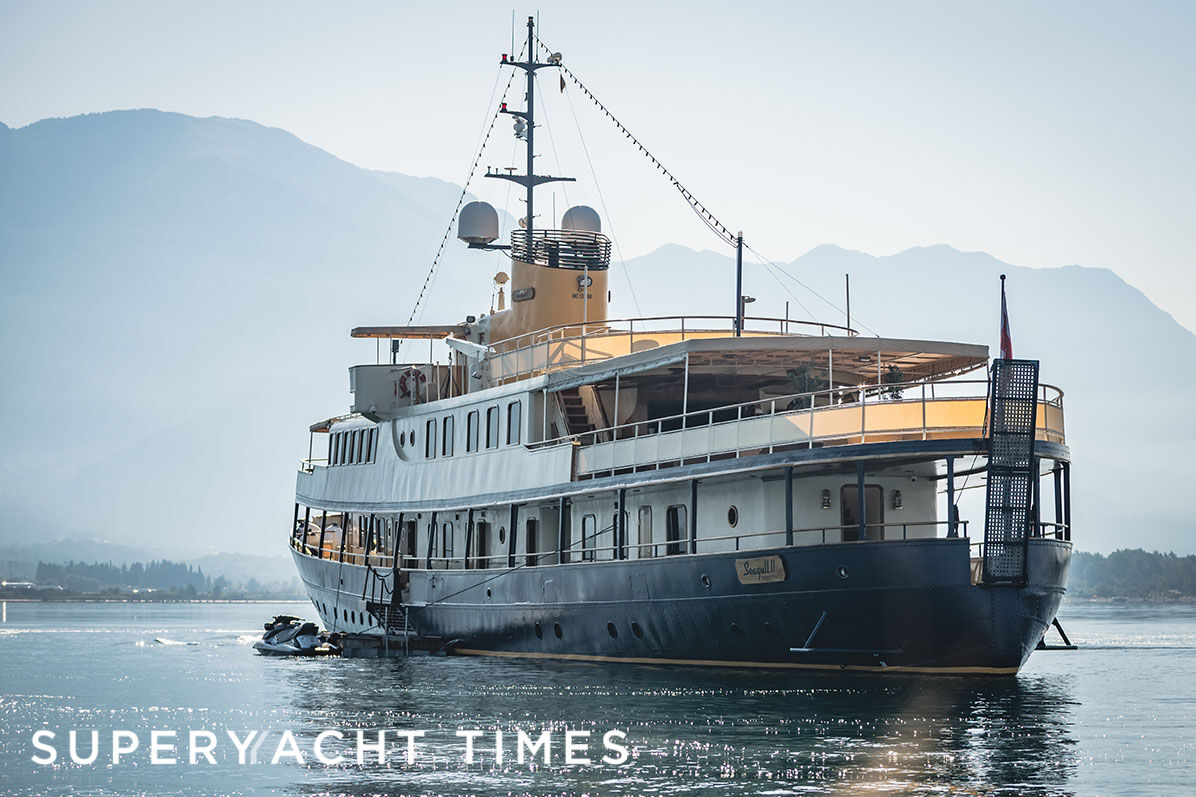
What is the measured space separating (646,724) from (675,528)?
8.11 meters

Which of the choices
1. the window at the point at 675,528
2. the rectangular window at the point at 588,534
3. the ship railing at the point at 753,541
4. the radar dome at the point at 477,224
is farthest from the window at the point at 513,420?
the radar dome at the point at 477,224

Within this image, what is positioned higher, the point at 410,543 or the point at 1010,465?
the point at 1010,465

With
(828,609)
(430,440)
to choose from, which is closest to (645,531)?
(828,609)

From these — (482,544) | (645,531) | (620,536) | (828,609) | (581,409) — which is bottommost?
(828,609)

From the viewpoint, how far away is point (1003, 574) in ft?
84.3

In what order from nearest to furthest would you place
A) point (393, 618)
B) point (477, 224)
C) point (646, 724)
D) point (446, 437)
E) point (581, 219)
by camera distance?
point (646, 724) → point (446, 437) → point (393, 618) → point (477, 224) → point (581, 219)

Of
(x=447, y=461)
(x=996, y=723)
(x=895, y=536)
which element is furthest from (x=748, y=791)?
(x=447, y=461)

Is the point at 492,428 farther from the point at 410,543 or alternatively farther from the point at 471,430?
the point at 410,543

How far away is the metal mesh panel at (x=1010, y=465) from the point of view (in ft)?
84.5

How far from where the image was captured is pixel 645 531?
30.9m

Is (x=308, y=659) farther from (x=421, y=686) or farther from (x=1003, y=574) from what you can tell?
(x=1003, y=574)

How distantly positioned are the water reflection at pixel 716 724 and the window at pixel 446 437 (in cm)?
650

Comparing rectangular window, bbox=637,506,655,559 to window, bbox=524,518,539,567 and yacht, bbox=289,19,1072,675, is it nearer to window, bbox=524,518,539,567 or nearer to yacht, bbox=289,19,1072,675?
Result: yacht, bbox=289,19,1072,675

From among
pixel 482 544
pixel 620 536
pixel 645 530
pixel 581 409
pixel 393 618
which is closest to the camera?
pixel 620 536
